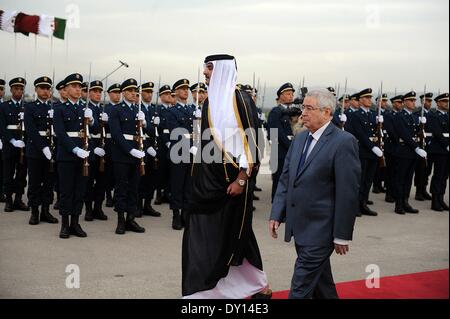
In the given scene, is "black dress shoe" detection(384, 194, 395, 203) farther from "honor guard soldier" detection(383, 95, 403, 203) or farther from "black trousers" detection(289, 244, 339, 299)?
"black trousers" detection(289, 244, 339, 299)

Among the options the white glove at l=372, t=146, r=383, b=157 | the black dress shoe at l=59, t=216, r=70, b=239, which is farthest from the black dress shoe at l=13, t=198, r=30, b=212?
the white glove at l=372, t=146, r=383, b=157

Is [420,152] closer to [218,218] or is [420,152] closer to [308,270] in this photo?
[218,218]

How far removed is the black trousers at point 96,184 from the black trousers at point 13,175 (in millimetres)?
941

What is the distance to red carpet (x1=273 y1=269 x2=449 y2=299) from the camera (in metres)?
4.80

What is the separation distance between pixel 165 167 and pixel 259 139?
4119 millimetres

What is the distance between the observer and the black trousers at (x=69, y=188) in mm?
6582

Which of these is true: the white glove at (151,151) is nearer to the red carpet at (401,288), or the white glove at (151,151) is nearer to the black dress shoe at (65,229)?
the black dress shoe at (65,229)

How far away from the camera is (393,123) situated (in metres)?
9.37

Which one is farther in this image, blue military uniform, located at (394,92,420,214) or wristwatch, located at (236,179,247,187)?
blue military uniform, located at (394,92,420,214)

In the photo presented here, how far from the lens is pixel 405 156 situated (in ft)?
29.9

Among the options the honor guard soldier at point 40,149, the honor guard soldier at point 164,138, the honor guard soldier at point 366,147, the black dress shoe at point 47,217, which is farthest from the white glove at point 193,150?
the honor guard soldier at point 366,147

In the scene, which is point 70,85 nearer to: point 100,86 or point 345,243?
point 100,86

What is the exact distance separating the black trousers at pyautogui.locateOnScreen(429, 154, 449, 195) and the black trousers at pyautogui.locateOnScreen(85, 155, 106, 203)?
5.02 m
